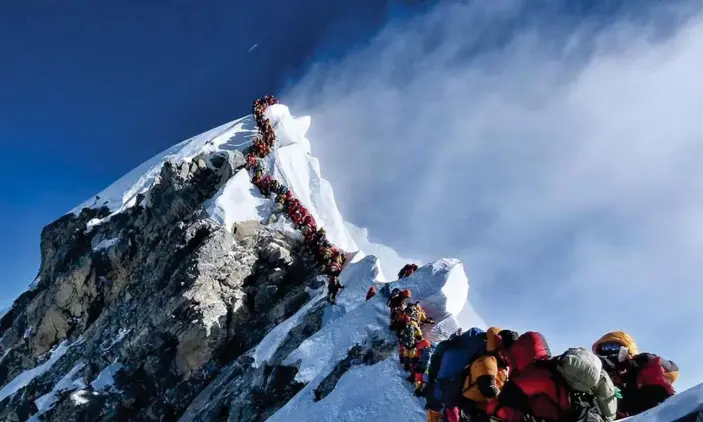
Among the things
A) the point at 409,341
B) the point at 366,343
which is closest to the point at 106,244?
the point at 366,343

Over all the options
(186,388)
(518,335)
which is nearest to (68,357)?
(186,388)

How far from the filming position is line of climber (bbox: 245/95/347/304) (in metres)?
27.2

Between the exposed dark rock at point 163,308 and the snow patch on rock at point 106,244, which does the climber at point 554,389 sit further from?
the snow patch on rock at point 106,244

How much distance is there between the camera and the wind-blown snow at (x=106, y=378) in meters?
29.1

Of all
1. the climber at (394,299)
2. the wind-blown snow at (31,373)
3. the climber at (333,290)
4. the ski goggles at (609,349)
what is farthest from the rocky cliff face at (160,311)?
the ski goggles at (609,349)

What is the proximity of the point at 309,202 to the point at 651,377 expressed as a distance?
32.1m

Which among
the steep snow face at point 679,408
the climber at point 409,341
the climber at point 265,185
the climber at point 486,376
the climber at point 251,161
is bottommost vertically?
the steep snow face at point 679,408

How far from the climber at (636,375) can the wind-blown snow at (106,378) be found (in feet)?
91.6

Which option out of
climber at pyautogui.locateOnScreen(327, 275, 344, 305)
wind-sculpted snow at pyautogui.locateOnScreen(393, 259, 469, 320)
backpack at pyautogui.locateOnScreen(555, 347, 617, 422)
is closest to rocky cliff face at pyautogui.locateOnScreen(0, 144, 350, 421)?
climber at pyautogui.locateOnScreen(327, 275, 344, 305)

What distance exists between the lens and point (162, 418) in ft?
84.0

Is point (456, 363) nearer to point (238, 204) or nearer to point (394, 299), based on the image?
point (394, 299)

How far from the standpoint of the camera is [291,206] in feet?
115

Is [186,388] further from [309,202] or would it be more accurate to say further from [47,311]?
[47,311]

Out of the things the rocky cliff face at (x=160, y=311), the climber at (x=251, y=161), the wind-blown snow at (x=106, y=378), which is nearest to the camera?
the rocky cliff face at (x=160, y=311)
